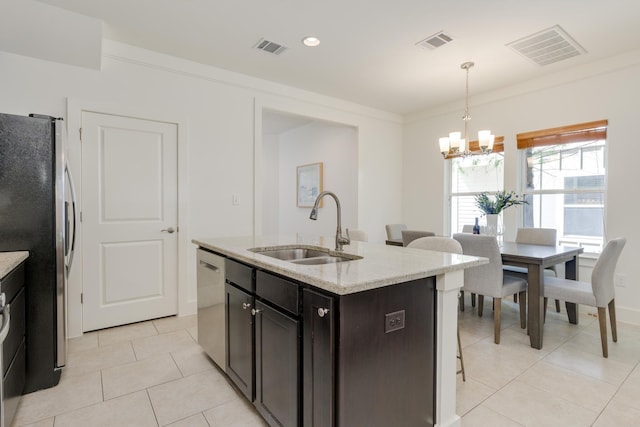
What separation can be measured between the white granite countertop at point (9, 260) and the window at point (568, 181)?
4672 mm

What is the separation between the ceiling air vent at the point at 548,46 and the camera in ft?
9.33

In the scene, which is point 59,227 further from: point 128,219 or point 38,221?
point 128,219

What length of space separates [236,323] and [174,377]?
71cm

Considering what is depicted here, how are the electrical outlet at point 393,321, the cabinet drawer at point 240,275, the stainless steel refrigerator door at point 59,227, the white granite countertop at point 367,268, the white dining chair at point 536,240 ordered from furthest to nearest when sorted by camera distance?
Answer: the white dining chair at point 536,240 < the stainless steel refrigerator door at point 59,227 < the cabinet drawer at point 240,275 < the electrical outlet at point 393,321 < the white granite countertop at point 367,268

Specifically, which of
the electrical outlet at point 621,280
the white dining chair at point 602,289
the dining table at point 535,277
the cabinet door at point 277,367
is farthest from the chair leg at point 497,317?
the cabinet door at point 277,367

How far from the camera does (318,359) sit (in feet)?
4.21

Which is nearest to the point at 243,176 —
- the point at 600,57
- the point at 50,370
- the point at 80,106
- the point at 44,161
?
the point at 80,106

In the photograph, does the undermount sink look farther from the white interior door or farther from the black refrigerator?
the white interior door

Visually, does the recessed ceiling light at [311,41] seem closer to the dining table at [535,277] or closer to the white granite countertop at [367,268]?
the white granite countertop at [367,268]

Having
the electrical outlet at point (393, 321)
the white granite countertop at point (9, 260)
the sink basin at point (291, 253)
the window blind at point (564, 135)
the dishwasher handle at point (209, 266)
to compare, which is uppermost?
the window blind at point (564, 135)

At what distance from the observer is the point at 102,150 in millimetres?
2994

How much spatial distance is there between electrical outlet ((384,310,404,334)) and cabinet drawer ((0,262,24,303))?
166cm

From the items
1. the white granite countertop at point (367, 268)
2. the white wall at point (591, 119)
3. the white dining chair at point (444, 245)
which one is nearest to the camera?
the white granite countertop at point (367, 268)

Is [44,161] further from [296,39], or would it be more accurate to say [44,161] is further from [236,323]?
[296,39]
